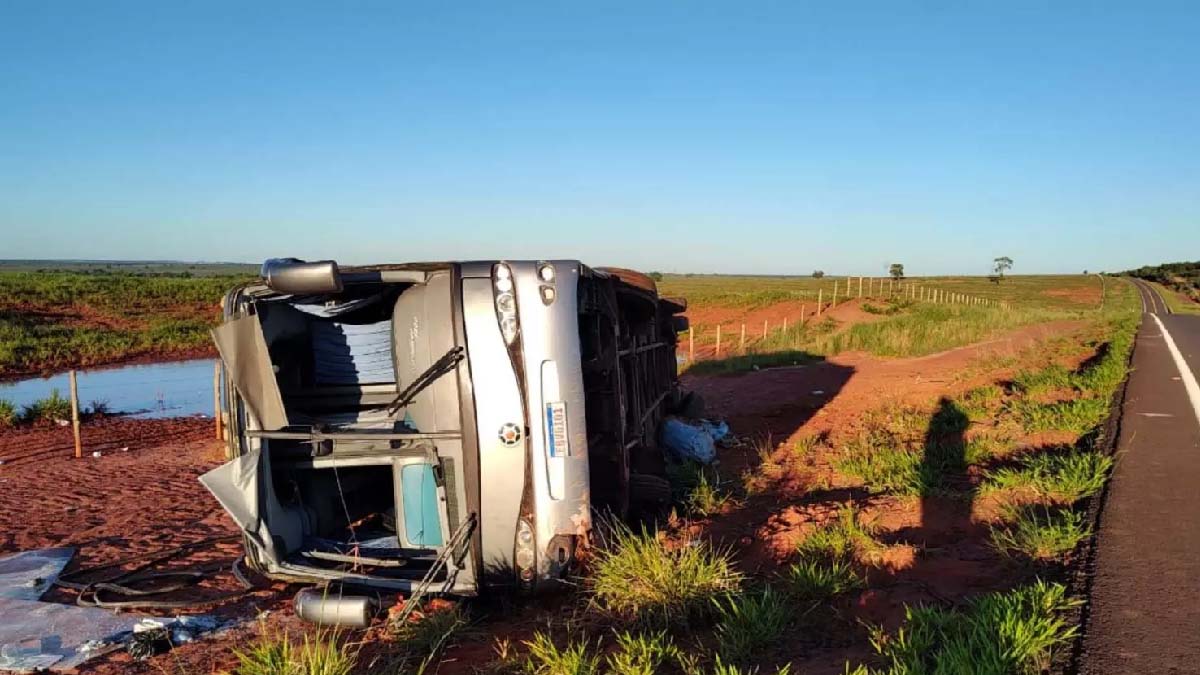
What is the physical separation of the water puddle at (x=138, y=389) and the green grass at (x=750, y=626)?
17642 millimetres

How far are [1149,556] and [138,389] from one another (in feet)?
80.9

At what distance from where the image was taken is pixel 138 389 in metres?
23.4

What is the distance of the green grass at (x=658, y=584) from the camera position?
4.63 meters

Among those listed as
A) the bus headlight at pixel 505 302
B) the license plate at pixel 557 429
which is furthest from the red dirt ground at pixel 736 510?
the bus headlight at pixel 505 302

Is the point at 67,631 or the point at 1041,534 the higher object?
the point at 1041,534

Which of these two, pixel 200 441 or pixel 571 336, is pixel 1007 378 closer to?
pixel 571 336

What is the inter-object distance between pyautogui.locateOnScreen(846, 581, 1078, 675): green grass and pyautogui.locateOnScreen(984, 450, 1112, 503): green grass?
2.31m

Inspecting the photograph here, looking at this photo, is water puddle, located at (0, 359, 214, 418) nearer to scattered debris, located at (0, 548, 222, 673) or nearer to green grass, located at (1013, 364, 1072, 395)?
scattered debris, located at (0, 548, 222, 673)

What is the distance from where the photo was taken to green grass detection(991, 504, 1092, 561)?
197 inches

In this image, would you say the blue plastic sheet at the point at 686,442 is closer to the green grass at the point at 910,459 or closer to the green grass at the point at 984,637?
the green grass at the point at 910,459

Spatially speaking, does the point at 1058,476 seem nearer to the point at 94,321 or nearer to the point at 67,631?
the point at 67,631

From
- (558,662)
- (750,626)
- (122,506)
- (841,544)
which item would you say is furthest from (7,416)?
(750,626)

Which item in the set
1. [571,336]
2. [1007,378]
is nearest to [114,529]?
[571,336]

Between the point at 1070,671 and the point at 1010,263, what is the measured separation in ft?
440
